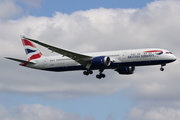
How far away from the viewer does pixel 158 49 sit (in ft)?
207

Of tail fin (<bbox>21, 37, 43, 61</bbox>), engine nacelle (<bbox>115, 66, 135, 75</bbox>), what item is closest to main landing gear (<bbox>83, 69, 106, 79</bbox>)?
engine nacelle (<bbox>115, 66, 135, 75</bbox>)

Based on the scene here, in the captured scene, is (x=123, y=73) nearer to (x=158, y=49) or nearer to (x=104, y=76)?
(x=104, y=76)

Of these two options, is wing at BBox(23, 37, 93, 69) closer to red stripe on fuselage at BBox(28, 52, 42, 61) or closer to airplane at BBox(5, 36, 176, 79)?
airplane at BBox(5, 36, 176, 79)

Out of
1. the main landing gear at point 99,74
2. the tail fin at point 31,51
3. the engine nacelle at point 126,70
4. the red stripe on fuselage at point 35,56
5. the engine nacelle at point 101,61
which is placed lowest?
the main landing gear at point 99,74

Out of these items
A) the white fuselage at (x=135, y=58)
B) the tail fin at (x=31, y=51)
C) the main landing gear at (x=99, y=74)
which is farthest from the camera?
the tail fin at (x=31, y=51)

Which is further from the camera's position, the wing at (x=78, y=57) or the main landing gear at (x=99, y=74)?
the main landing gear at (x=99, y=74)

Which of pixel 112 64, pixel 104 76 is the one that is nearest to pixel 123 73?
pixel 104 76

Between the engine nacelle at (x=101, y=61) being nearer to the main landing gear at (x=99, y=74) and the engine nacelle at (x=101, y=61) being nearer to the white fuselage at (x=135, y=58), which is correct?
the white fuselage at (x=135, y=58)

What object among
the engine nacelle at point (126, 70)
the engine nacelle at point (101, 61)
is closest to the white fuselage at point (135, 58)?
the engine nacelle at point (101, 61)

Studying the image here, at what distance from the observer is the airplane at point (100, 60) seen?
62469mm

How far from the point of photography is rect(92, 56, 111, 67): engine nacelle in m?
63.0

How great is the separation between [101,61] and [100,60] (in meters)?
0.29

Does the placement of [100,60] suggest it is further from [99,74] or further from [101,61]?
[99,74]

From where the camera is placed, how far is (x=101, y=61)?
207 feet
